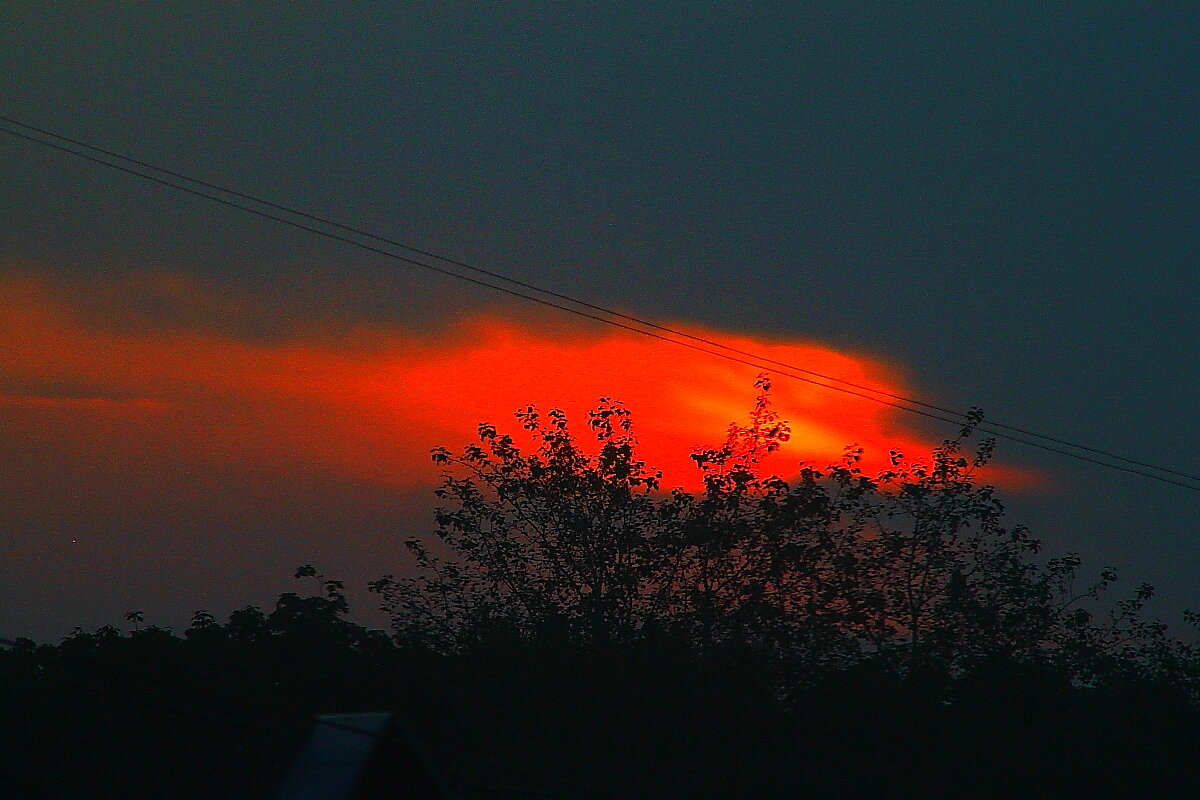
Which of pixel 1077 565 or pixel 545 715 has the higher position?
pixel 1077 565

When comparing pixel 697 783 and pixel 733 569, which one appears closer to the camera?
pixel 697 783

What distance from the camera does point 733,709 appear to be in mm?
19031

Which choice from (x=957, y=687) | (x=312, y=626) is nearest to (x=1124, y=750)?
(x=957, y=687)

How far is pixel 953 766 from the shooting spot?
19.1 meters

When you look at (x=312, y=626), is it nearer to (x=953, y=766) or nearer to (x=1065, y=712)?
(x=953, y=766)

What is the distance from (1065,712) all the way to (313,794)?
17.3 m

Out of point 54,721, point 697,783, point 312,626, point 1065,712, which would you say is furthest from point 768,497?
point 54,721

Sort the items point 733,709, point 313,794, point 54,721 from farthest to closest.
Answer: point 733,709, point 54,721, point 313,794

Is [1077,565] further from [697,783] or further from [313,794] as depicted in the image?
[313,794]

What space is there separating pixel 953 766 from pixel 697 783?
422 centimetres

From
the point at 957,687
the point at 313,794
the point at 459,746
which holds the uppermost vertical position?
the point at 957,687

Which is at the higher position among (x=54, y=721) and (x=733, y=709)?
(x=733, y=709)

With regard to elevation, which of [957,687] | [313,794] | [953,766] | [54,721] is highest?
[957,687]

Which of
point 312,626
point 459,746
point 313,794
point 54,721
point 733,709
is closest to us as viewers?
point 313,794
